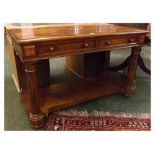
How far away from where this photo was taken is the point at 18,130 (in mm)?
1374

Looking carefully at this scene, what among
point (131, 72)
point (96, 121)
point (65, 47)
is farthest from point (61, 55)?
point (131, 72)

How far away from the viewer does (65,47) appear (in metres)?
1.21

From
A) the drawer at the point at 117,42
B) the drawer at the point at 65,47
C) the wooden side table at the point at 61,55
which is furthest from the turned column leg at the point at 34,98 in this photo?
the drawer at the point at 117,42

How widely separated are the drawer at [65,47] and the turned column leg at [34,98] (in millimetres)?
120

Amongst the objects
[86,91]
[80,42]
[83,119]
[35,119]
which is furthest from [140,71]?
[35,119]

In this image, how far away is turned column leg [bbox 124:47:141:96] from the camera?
5.28 feet

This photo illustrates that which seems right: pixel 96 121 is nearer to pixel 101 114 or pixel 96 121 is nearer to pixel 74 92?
pixel 101 114

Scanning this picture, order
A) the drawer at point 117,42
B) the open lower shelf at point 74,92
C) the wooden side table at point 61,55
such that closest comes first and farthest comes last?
the wooden side table at point 61,55
the drawer at point 117,42
the open lower shelf at point 74,92

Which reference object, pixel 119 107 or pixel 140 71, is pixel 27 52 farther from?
pixel 140 71

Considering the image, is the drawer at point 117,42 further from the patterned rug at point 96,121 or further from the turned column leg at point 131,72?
the patterned rug at point 96,121

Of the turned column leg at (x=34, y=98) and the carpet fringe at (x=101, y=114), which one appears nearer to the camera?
the turned column leg at (x=34, y=98)

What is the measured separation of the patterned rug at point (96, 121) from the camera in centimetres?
141

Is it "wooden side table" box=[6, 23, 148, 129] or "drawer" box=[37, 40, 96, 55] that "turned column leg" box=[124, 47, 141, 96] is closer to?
"wooden side table" box=[6, 23, 148, 129]

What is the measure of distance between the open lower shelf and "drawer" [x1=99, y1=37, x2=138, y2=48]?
0.50 meters
